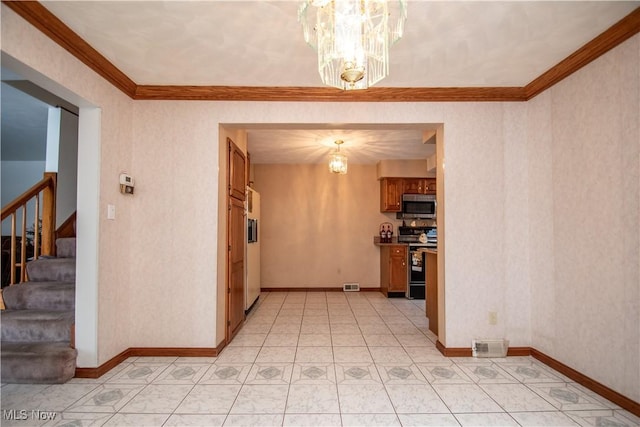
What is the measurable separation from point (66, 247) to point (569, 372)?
4.93 metres

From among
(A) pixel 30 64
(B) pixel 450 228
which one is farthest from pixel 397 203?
(A) pixel 30 64

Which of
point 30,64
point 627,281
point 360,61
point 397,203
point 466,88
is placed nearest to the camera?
point 360,61

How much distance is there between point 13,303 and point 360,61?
370 cm

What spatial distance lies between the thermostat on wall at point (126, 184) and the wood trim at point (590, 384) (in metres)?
4.09

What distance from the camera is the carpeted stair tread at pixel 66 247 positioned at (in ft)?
11.6

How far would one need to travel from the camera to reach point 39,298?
3.02 metres

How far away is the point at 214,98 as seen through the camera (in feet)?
10.5

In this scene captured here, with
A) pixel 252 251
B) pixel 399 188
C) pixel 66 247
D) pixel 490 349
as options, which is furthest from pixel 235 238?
pixel 399 188

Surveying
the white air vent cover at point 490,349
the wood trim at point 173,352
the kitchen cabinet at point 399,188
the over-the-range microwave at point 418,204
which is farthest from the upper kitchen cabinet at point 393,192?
the wood trim at point 173,352

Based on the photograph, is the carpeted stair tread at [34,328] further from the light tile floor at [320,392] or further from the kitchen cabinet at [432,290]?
the kitchen cabinet at [432,290]

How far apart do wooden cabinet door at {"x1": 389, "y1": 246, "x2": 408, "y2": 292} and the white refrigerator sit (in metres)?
2.43

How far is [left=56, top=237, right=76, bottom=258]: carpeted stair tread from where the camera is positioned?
3.53 m

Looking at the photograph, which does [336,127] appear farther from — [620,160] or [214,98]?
[620,160]

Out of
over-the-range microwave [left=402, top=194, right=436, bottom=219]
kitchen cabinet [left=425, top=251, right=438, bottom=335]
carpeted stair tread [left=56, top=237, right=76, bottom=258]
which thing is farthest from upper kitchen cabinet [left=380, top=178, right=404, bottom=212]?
carpeted stair tread [left=56, top=237, right=76, bottom=258]
